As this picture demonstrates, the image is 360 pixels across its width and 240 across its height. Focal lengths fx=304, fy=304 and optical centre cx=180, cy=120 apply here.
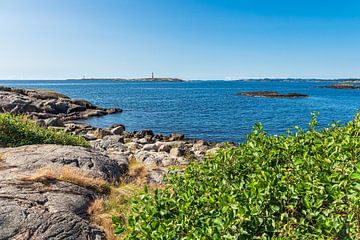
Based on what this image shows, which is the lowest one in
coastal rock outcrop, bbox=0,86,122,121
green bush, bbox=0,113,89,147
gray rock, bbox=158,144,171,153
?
gray rock, bbox=158,144,171,153

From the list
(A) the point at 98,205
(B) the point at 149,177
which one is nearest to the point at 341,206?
(A) the point at 98,205

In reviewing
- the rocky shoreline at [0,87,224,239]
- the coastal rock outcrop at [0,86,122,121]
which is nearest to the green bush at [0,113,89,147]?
the rocky shoreline at [0,87,224,239]

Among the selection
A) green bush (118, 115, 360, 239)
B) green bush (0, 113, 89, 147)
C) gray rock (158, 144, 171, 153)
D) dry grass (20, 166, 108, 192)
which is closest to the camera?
green bush (118, 115, 360, 239)

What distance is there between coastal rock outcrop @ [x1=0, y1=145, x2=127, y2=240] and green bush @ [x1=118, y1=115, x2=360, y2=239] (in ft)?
11.4

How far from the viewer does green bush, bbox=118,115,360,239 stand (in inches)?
103

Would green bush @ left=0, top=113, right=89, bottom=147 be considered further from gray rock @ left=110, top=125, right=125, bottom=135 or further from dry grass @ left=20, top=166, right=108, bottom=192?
gray rock @ left=110, top=125, right=125, bottom=135

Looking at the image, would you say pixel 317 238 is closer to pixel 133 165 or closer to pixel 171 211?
pixel 171 211

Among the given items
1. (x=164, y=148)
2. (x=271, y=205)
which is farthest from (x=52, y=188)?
(x=164, y=148)

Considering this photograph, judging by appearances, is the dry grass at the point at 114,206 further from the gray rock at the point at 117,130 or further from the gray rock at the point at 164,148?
the gray rock at the point at 117,130

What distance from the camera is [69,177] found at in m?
8.20

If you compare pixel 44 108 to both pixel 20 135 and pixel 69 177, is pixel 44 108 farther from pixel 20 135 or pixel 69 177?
pixel 69 177

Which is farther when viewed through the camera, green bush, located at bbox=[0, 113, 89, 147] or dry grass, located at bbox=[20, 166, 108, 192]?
green bush, located at bbox=[0, 113, 89, 147]

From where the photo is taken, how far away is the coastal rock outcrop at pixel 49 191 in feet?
19.4

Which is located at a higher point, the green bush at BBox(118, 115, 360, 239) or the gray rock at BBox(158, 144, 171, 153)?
the green bush at BBox(118, 115, 360, 239)
